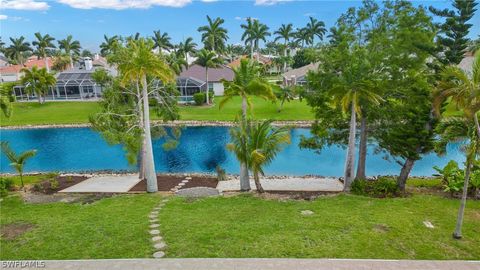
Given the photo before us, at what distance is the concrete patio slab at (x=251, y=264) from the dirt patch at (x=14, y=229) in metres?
1.99

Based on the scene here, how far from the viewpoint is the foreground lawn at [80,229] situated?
955 centimetres

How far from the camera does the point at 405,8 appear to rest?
14.7 m

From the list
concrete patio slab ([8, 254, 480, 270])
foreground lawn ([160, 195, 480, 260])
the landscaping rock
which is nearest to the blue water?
the landscaping rock

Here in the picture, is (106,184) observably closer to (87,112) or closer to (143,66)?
(143,66)

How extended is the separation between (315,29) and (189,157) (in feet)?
170

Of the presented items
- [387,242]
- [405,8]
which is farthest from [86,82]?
[387,242]

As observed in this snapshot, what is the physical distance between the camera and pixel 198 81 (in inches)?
1939

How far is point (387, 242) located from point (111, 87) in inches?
569

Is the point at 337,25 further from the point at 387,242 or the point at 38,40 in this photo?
the point at 38,40

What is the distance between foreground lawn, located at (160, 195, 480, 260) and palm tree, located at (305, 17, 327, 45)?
60.5m

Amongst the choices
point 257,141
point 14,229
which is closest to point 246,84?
point 257,141

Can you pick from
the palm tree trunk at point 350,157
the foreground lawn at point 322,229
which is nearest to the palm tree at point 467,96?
the foreground lawn at point 322,229

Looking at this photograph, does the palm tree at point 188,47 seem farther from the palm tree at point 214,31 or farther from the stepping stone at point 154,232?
the stepping stone at point 154,232

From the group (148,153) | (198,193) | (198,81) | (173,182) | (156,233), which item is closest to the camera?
(156,233)
